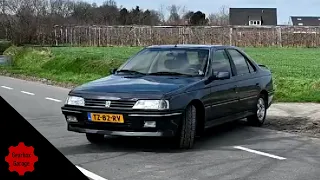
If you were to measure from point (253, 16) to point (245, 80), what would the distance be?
356 feet

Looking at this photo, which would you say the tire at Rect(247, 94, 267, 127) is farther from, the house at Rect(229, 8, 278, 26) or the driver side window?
the house at Rect(229, 8, 278, 26)

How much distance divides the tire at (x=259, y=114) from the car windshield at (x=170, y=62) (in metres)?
1.93

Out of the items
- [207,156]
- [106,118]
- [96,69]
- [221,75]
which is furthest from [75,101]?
[96,69]

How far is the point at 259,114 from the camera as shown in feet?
34.2

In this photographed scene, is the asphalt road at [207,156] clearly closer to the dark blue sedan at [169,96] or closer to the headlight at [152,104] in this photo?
the dark blue sedan at [169,96]

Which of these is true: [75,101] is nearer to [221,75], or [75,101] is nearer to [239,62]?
[221,75]

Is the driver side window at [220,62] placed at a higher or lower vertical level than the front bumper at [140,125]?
higher

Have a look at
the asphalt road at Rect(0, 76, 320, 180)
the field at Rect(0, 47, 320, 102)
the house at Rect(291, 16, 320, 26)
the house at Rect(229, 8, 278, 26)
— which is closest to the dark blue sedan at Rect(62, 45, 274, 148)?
the asphalt road at Rect(0, 76, 320, 180)

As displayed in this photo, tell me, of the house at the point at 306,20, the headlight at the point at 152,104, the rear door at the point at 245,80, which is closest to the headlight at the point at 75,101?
the headlight at the point at 152,104

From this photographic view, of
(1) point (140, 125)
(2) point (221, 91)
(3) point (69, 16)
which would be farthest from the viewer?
(3) point (69, 16)

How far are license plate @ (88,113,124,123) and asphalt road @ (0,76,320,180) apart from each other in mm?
464

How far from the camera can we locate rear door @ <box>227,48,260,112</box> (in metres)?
9.53

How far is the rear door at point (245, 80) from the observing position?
953 cm

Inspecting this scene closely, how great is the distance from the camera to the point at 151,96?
7371mm
